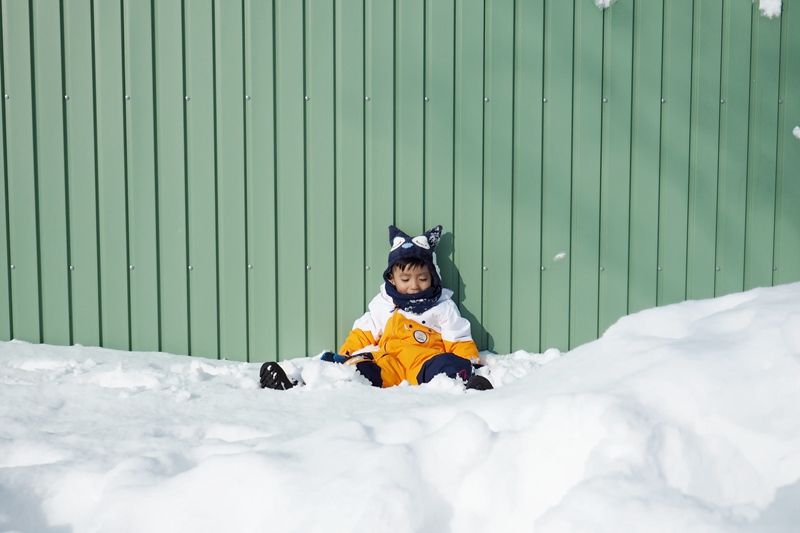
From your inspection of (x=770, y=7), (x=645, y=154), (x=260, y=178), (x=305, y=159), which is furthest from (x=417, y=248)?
(x=770, y=7)

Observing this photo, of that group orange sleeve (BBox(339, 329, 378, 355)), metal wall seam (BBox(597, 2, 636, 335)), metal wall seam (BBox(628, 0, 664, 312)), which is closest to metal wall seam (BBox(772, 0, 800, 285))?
metal wall seam (BBox(628, 0, 664, 312))

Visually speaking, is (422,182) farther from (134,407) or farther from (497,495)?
(497,495)

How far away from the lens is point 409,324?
256cm

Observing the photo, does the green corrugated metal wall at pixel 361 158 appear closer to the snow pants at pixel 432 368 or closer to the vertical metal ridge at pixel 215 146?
the vertical metal ridge at pixel 215 146

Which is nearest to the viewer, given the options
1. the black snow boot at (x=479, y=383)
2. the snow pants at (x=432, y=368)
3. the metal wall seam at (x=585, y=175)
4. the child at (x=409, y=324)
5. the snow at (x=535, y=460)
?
the snow at (x=535, y=460)

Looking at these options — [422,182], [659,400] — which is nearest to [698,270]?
[422,182]

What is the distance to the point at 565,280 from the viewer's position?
8.96 ft

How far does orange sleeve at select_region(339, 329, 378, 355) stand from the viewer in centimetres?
256

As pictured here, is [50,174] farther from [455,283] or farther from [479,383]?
[479,383]

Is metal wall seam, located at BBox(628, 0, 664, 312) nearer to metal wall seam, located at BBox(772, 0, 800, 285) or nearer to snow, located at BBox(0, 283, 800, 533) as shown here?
metal wall seam, located at BBox(772, 0, 800, 285)

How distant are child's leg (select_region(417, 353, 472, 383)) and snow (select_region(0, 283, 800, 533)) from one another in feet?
2.50

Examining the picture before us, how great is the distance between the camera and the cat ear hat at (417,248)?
251 cm

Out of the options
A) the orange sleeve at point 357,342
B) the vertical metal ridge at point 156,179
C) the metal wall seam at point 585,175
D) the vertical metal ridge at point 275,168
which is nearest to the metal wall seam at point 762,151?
the metal wall seam at point 585,175

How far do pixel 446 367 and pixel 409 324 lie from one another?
0.31 metres
